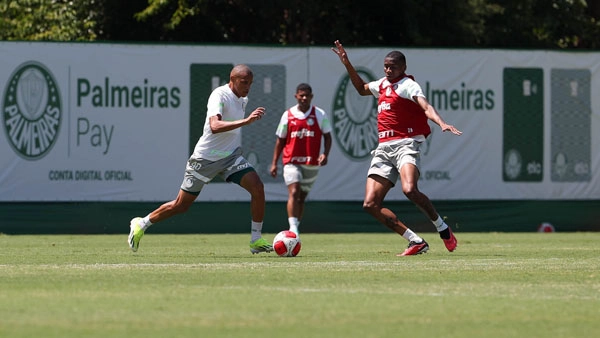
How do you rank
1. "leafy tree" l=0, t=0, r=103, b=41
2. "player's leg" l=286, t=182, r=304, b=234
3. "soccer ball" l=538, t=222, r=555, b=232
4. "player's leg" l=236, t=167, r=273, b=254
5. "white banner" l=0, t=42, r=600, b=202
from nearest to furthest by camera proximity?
"player's leg" l=236, t=167, r=273, b=254
"player's leg" l=286, t=182, r=304, b=234
"white banner" l=0, t=42, r=600, b=202
"soccer ball" l=538, t=222, r=555, b=232
"leafy tree" l=0, t=0, r=103, b=41

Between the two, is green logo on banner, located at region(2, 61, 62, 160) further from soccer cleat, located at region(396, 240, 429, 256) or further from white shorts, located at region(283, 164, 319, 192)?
soccer cleat, located at region(396, 240, 429, 256)

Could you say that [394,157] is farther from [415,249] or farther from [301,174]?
[301,174]

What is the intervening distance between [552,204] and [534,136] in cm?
131

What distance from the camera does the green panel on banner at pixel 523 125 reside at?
25609mm

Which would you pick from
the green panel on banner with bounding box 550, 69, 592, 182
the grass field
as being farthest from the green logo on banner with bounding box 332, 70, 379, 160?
the grass field

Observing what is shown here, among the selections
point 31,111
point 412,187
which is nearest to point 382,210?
point 412,187

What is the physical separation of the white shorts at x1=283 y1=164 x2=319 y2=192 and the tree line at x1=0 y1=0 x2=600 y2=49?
10.4m

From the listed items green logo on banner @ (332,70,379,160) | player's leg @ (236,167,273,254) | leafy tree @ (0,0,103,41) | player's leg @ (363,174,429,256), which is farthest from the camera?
leafy tree @ (0,0,103,41)

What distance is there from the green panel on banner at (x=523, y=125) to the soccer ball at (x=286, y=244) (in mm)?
10982

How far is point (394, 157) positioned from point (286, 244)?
1611 mm

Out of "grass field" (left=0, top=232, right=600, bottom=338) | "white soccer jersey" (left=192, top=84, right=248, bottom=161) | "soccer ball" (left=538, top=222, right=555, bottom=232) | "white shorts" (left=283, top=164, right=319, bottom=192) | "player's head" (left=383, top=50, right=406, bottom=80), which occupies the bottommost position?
"soccer ball" (left=538, top=222, right=555, bottom=232)

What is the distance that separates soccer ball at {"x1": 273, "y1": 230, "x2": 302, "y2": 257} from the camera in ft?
49.6

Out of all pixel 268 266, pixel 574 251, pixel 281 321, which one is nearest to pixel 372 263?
pixel 268 266

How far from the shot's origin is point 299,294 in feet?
33.6
